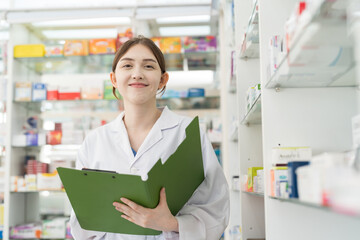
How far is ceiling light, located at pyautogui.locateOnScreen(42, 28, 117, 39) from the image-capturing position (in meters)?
5.00

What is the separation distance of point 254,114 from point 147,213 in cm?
97

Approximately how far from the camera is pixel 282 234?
1.57 meters

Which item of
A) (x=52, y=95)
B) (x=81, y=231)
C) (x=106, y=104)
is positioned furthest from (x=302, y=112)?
(x=52, y=95)

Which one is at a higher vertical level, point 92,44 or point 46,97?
point 92,44

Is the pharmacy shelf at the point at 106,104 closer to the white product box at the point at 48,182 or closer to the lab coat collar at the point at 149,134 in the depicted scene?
the white product box at the point at 48,182

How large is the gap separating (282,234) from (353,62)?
0.69m

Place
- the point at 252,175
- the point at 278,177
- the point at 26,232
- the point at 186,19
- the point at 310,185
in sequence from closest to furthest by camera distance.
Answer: the point at 310,185 → the point at 278,177 → the point at 252,175 → the point at 26,232 → the point at 186,19

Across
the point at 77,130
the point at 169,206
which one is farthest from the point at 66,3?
the point at 169,206

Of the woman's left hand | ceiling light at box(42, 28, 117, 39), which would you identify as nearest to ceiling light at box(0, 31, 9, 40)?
ceiling light at box(42, 28, 117, 39)

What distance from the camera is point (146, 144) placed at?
2000 millimetres

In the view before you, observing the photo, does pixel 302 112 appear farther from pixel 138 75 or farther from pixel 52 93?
pixel 52 93

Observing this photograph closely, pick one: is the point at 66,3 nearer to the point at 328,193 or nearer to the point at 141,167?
the point at 141,167

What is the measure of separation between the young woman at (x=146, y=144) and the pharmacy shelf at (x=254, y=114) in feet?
0.96

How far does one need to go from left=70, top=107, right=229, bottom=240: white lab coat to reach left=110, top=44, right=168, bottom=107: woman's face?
6.6 inches
